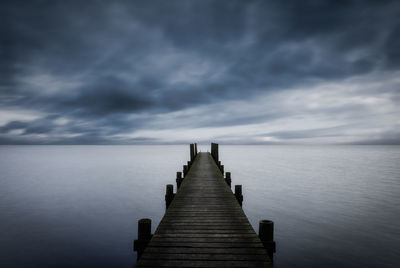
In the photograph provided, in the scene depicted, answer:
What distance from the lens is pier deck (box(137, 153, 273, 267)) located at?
14.9 ft

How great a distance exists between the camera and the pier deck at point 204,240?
454 centimetres

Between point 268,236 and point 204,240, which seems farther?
point 204,240

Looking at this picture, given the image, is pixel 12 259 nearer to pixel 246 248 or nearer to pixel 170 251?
pixel 170 251

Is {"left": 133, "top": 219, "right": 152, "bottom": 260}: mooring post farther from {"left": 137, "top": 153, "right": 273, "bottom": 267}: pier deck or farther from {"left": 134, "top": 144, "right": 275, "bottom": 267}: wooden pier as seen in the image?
{"left": 137, "top": 153, "right": 273, "bottom": 267}: pier deck

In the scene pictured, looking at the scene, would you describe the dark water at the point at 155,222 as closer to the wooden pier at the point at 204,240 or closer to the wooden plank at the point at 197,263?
the wooden pier at the point at 204,240

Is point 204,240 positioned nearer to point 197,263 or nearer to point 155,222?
point 197,263

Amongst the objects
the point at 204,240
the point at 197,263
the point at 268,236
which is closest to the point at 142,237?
the point at 204,240

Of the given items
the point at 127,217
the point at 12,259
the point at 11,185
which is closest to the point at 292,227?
the point at 127,217

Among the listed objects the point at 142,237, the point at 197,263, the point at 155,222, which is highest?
the point at 142,237

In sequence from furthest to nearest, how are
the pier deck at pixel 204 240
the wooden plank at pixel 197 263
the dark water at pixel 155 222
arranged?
the dark water at pixel 155 222 < the pier deck at pixel 204 240 < the wooden plank at pixel 197 263

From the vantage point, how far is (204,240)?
17.6ft

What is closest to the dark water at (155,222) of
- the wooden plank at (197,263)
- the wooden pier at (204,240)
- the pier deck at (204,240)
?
the pier deck at (204,240)

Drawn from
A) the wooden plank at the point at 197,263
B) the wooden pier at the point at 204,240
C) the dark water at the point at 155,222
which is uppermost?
the wooden pier at the point at 204,240

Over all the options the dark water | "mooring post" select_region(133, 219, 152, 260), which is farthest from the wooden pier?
the dark water
